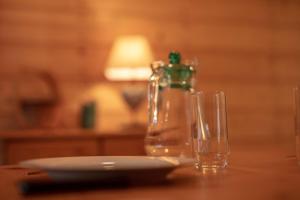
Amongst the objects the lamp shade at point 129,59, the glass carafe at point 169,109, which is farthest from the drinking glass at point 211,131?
the lamp shade at point 129,59

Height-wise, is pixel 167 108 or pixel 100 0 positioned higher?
pixel 100 0

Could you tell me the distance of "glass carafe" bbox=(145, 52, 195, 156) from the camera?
1235mm

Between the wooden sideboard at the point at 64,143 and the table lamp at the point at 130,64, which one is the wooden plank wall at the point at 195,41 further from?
the wooden sideboard at the point at 64,143

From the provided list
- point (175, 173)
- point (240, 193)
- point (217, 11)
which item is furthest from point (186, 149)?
point (217, 11)

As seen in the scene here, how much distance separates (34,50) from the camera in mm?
3270

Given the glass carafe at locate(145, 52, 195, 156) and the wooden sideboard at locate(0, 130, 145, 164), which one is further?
the wooden sideboard at locate(0, 130, 145, 164)

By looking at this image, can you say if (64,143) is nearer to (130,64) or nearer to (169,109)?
(130,64)

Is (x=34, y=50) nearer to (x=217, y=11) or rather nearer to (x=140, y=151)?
(x=140, y=151)

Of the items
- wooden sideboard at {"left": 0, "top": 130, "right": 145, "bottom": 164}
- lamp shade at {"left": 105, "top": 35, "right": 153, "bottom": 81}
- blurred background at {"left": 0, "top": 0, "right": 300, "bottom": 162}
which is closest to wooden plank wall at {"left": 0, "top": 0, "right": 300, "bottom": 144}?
blurred background at {"left": 0, "top": 0, "right": 300, "bottom": 162}

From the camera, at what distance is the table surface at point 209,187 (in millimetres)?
661

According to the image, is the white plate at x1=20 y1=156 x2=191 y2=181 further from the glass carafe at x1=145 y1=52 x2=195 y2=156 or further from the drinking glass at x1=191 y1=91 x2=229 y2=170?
the glass carafe at x1=145 y1=52 x2=195 y2=156

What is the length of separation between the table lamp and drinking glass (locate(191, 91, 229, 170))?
6.92 ft

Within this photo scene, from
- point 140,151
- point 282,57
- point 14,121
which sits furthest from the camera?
point 282,57

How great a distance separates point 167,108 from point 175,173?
35 cm
